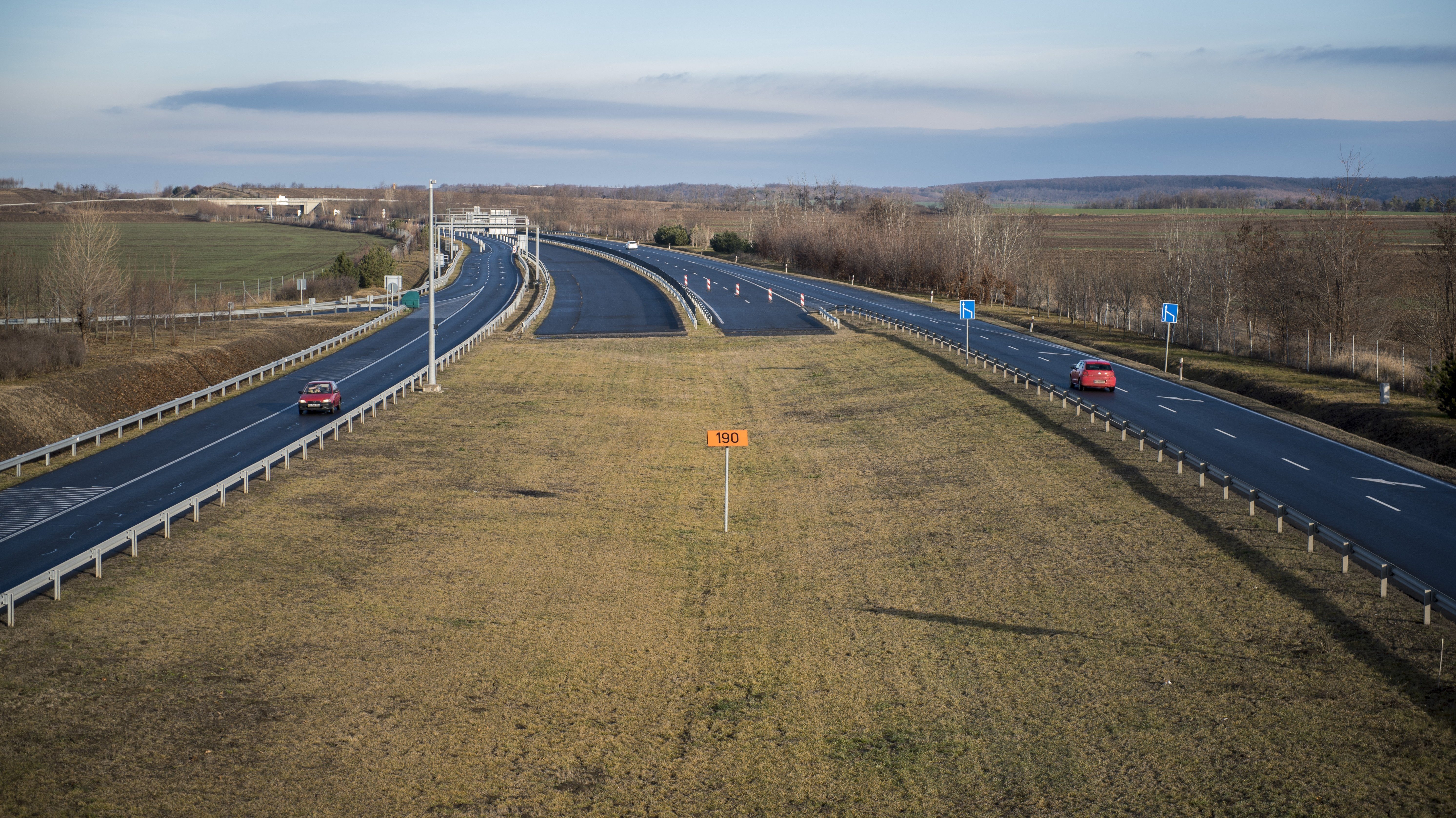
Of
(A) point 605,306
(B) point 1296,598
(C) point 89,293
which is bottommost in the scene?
(B) point 1296,598

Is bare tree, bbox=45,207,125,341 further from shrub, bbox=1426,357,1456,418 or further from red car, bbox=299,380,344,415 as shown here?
shrub, bbox=1426,357,1456,418

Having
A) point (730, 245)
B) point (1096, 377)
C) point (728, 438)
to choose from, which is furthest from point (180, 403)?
point (730, 245)

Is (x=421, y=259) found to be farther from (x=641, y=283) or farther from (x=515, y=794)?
(x=515, y=794)

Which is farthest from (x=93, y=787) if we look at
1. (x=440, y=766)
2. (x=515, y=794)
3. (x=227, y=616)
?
(x=227, y=616)

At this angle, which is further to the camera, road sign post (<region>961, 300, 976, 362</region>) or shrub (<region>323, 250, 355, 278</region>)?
shrub (<region>323, 250, 355, 278</region>)

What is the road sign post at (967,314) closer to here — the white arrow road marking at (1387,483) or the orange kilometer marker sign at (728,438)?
the white arrow road marking at (1387,483)

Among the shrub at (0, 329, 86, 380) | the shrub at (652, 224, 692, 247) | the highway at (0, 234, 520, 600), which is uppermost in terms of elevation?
the shrub at (652, 224, 692, 247)

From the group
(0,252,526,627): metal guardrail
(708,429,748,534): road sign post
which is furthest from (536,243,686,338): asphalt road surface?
(708,429,748,534): road sign post

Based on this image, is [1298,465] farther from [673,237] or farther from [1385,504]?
[673,237]
